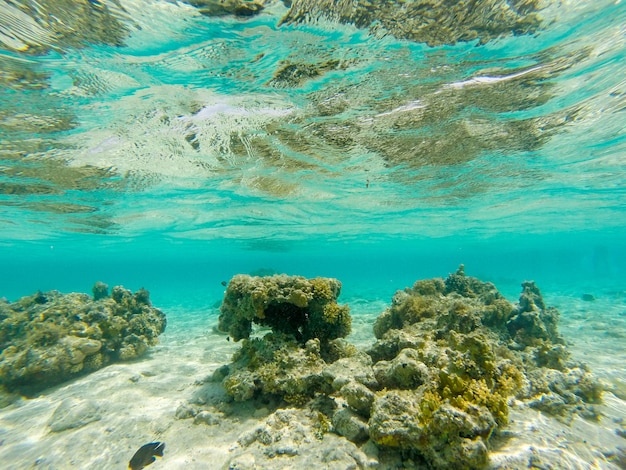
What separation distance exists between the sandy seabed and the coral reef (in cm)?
62

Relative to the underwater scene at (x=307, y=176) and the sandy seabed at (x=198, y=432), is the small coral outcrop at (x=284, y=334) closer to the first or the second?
the underwater scene at (x=307, y=176)

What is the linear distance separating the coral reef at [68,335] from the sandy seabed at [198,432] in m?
0.62

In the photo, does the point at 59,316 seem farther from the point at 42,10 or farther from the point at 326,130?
the point at 326,130

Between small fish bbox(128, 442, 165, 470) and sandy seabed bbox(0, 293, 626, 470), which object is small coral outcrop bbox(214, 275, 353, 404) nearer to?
sandy seabed bbox(0, 293, 626, 470)

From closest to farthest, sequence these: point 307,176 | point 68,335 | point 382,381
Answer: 1. point 382,381
2. point 68,335
3. point 307,176

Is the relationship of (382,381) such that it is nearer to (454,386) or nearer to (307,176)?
(454,386)

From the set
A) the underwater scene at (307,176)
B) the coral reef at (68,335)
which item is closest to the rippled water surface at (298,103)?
the underwater scene at (307,176)

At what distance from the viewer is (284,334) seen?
20.8 ft

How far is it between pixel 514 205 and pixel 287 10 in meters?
25.2

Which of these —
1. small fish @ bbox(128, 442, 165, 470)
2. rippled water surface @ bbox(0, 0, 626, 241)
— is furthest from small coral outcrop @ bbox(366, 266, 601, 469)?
rippled water surface @ bbox(0, 0, 626, 241)

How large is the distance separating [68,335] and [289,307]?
25.4 feet

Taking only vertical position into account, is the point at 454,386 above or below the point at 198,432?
above

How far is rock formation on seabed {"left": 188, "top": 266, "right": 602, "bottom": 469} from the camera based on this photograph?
11.9ft

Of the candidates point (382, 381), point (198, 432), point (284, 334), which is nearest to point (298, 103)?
point (284, 334)
